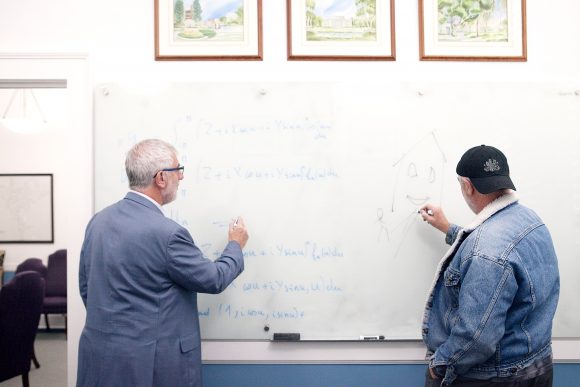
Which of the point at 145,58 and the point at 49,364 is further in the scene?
the point at 49,364

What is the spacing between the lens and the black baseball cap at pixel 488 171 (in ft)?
4.58

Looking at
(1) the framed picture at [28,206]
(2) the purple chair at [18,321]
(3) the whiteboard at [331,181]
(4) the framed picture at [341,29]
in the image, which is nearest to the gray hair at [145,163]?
(3) the whiteboard at [331,181]

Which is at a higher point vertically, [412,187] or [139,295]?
[412,187]

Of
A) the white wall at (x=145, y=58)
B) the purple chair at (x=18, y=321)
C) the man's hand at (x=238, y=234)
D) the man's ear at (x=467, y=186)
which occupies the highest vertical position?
the white wall at (x=145, y=58)

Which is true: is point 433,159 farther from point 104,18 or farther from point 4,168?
point 4,168

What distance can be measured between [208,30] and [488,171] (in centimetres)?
130

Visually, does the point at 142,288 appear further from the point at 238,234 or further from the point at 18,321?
the point at 18,321

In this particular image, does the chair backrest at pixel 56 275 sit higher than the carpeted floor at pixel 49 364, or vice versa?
the chair backrest at pixel 56 275

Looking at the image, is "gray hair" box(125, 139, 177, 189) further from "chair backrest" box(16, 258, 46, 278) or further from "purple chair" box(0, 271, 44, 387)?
"chair backrest" box(16, 258, 46, 278)

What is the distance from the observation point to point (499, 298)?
4.23 ft

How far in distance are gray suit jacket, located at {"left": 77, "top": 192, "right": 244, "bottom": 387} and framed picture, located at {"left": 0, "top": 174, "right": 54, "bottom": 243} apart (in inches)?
151

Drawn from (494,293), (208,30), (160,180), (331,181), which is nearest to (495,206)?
(494,293)

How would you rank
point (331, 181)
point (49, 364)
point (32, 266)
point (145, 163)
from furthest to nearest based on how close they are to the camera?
1. point (32, 266)
2. point (49, 364)
3. point (331, 181)
4. point (145, 163)

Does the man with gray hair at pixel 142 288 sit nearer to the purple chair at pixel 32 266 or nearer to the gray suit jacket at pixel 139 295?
the gray suit jacket at pixel 139 295
